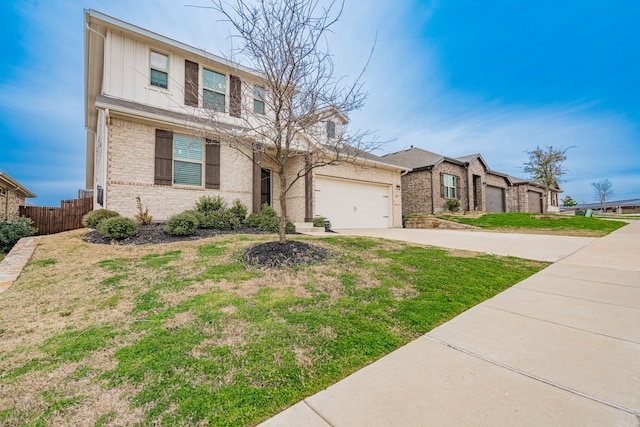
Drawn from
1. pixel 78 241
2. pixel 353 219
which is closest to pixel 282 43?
pixel 78 241

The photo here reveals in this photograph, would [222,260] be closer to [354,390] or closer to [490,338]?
[354,390]

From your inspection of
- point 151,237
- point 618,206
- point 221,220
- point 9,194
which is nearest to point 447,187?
point 221,220

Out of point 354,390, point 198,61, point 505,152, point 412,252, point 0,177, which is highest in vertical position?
point 505,152

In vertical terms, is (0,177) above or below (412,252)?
above

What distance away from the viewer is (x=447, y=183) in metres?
17.7

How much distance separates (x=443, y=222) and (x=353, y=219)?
17.3ft

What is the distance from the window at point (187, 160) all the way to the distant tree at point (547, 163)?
22755 mm

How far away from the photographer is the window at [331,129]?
210 inches

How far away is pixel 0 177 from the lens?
1319 cm

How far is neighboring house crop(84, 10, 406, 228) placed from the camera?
766 cm

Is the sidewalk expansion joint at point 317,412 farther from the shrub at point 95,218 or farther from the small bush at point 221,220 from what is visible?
the shrub at point 95,218

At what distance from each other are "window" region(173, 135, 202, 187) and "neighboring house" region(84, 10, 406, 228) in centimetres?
3

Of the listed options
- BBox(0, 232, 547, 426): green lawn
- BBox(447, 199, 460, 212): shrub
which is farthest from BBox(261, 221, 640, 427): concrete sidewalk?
BBox(447, 199, 460, 212): shrub

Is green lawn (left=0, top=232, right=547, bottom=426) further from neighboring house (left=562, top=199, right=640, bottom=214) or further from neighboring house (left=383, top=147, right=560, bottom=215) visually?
neighboring house (left=562, top=199, right=640, bottom=214)
